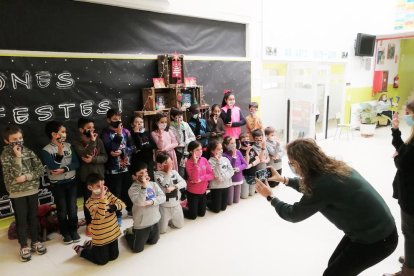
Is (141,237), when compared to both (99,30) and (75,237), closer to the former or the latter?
(75,237)

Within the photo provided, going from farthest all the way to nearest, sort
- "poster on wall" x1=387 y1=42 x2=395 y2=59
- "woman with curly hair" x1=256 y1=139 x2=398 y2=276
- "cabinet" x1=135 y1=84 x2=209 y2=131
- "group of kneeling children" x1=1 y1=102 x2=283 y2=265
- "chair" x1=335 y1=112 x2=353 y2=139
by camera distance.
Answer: "poster on wall" x1=387 y1=42 x2=395 y2=59 < "chair" x1=335 y1=112 x2=353 y2=139 < "cabinet" x1=135 y1=84 x2=209 y2=131 < "group of kneeling children" x1=1 y1=102 x2=283 y2=265 < "woman with curly hair" x1=256 y1=139 x2=398 y2=276

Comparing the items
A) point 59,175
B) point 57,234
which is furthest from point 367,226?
point 57,234

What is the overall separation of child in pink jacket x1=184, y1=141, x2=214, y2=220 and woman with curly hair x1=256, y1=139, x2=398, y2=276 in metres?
1.97

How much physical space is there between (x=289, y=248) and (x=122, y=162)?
6.95ft

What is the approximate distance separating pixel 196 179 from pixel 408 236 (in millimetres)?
2197

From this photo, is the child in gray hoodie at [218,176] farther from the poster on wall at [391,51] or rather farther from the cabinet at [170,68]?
the poster on wall at [391,51]

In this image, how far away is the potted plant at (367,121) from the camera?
846 cm

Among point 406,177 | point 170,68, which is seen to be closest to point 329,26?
point 170,68

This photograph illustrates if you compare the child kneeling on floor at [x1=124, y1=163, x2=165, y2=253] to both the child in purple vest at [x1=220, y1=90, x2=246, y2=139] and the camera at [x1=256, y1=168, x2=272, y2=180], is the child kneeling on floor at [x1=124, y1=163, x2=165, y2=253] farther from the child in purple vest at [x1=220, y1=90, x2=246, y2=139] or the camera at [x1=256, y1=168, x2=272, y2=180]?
the child in purple vest at [x1=220, y1=90, x2=246, y2=139]

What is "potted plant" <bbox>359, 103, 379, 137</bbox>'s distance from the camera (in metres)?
8.46

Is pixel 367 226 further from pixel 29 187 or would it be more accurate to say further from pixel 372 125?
pixel 372 125

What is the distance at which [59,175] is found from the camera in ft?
11.0

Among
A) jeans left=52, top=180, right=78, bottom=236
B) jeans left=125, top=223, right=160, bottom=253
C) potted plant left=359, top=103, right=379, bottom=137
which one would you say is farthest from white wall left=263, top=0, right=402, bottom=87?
jeans left=52, top=180, right=78, bottom=236

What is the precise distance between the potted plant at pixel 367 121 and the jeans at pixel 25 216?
8085mm
